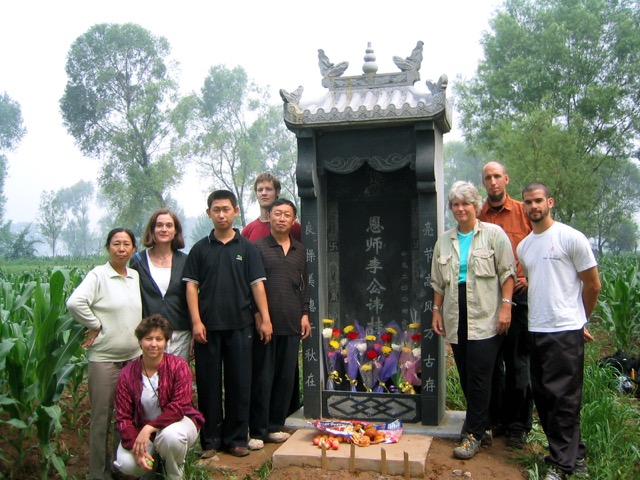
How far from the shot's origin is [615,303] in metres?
7.15

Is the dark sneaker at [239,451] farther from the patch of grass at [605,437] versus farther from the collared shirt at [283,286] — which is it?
the patch of grass at [605,437]

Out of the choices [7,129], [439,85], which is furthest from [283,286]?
[7,129]

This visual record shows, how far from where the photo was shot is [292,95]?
4.84m

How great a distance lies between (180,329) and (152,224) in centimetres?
74

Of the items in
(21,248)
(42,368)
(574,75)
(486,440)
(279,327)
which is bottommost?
(486,440)

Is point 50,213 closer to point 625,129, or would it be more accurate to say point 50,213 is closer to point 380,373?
point 625,129

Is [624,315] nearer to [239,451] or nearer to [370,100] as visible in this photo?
[370,100]

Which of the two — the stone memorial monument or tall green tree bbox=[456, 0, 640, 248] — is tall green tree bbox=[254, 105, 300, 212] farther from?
the stone memorial monument

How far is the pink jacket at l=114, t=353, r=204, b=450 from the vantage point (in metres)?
3.52

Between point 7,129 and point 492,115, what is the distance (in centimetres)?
4048

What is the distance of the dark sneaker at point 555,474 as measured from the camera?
363 centimetres

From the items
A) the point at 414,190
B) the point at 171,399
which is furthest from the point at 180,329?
the point at 414,190

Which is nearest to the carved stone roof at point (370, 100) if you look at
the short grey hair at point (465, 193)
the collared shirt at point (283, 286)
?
the short grey hair at point (465, 193)

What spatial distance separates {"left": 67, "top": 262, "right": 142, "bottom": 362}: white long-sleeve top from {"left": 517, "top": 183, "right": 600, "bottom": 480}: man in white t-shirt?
2.51 metres
